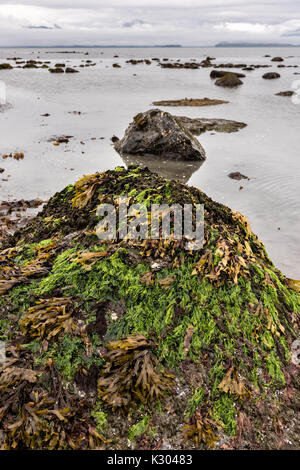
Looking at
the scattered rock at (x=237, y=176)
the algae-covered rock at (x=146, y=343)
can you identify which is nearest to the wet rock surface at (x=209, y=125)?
the scattered rock at (x=237, y=176)

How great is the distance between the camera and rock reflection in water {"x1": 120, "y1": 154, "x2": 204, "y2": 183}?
9.29 meters

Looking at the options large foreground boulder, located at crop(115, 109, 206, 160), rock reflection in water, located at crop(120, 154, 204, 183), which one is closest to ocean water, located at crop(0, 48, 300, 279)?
rock reflection in water, located at crop(120, 154, 204, 183)

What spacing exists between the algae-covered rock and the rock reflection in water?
17.5 ft

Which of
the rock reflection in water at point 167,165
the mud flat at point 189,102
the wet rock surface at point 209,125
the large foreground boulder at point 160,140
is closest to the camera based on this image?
the rock reflection in water at point 167,165

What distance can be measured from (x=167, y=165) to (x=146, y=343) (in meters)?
7.72

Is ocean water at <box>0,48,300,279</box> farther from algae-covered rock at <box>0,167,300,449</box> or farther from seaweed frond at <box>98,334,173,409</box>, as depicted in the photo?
seaweed frond at <box>98,334,173,409</box>

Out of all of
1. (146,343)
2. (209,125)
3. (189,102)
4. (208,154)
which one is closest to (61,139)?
(208,154)

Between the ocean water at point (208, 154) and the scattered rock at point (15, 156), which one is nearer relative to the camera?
the ocean water at point (208, 154)

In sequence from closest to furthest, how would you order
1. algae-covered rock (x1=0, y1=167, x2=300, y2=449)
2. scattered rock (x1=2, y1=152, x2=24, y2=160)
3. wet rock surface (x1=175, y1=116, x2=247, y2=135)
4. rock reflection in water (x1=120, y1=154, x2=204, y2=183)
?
algae-covered rock (x1=0, y1=167, x2=300, y2=449)
rock reflection in water (x1=120, y1=154, x2=204, y2=183)
scattered rock (x1=2, y1=152, x2=24, y2=160)
wet rock surface (x1=175, y1=116, x2=247, y2=135)

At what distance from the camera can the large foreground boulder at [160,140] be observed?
10.3 metres

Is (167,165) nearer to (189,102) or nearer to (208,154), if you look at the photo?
(208,154)

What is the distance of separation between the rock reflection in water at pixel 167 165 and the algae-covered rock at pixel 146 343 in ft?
17.5

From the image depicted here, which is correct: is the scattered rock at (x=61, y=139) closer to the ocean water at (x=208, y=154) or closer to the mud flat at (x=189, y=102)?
the ocean water at (x=208, y=154)
